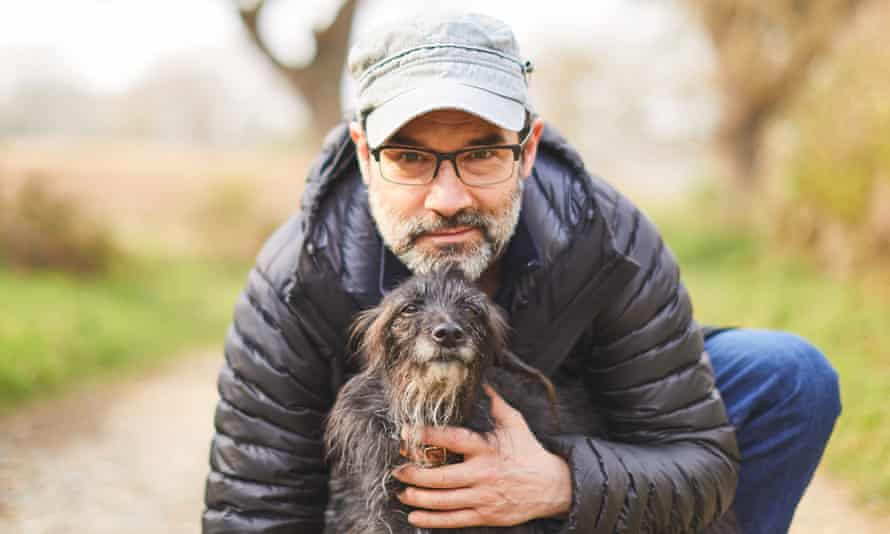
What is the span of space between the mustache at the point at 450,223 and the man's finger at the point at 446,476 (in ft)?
2.52

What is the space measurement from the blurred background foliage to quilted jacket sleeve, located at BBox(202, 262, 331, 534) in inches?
76.8

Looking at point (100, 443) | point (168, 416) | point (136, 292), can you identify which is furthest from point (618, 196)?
point (136, 292)

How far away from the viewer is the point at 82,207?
35.0 feet

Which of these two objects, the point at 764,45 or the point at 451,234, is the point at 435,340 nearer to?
the point at 451,234

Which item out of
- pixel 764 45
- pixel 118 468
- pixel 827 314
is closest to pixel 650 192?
pixel 764 45

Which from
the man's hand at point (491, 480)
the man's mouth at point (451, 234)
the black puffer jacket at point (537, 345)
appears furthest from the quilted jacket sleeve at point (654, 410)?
the man's mouth at point (451, 234)

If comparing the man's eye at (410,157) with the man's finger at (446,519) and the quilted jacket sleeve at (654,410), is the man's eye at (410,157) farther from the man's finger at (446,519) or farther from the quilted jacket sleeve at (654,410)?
the man's finger at (446,519)

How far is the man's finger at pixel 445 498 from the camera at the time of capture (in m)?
2.59

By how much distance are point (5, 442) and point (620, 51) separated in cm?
1417

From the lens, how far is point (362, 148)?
2893mm

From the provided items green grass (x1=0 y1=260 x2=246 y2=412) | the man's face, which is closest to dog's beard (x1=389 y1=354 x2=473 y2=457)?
the man's face

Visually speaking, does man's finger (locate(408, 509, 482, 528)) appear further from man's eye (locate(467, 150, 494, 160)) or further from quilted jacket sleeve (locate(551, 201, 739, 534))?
man's eye (locate(467, 150, 494, 160))

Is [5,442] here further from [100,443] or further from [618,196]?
[618,196]

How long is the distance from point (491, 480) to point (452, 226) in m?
0.85
